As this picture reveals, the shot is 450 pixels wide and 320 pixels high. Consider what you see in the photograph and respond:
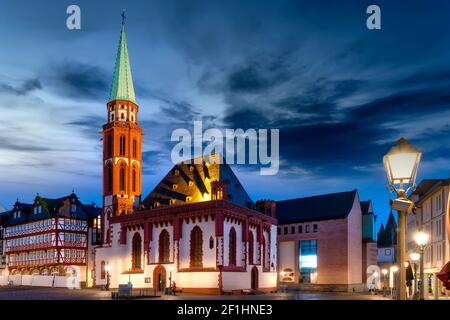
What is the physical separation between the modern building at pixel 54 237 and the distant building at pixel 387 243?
213 feet

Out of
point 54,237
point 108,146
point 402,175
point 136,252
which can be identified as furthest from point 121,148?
point 402,175

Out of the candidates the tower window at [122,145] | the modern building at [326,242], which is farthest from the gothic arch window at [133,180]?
the modern building at [326,242]

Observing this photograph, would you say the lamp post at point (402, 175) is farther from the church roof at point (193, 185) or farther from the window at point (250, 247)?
the window at point (250, 247)

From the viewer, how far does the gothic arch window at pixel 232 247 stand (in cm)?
5675

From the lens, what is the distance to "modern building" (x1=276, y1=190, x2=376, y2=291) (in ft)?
253

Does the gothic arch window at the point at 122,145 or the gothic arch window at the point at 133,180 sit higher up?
the gothic arch window at the point at 122,145

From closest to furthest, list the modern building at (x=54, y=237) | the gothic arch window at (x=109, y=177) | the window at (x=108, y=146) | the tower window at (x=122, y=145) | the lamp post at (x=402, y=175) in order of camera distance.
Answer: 1. the lamp post at (x=402, y=175)
2. the gothic arch window at (x=109, y=177)
3. the tower window at (x=122, y=145)
4. the window at (x=108, y=146)
5. the modern building at (x=54, y=237)

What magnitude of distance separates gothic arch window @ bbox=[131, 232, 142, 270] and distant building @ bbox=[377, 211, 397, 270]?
66.6 meters

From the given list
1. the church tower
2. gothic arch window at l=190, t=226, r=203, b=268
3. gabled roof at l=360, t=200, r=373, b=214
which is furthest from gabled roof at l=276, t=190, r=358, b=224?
gothic arch window at l=190, t=226, r=203, b=268

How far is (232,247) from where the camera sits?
57438 millimetres

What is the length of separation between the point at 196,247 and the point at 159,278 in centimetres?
691

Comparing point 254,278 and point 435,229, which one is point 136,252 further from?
point 435,229
